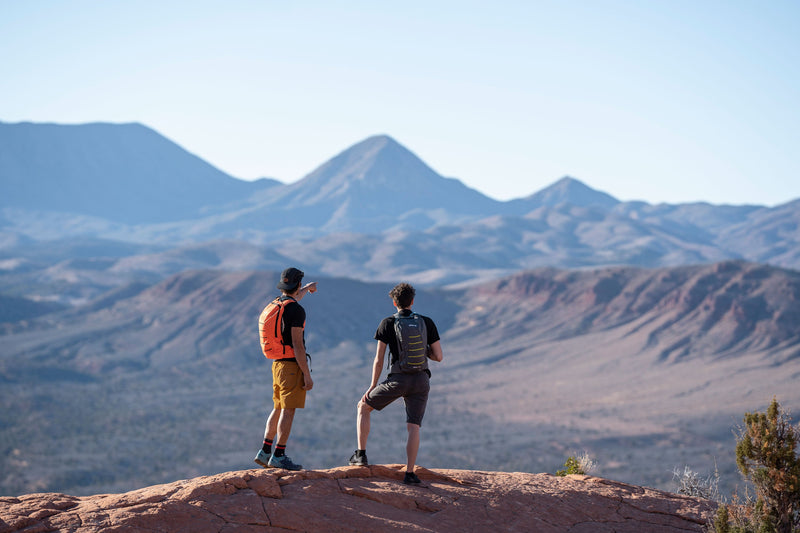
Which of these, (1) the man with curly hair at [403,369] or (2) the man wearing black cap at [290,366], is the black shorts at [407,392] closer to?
(1) the man with curly hair at [403,369]

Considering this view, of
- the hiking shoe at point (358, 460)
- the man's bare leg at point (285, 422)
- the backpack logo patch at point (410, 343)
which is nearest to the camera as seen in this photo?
the backpack logo patch at point (410, 343)

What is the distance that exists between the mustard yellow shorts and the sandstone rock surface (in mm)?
639

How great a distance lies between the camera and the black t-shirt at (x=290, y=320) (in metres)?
6.77

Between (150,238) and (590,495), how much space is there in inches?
7721

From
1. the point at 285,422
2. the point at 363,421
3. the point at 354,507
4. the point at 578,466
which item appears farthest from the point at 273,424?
the point at 578,466

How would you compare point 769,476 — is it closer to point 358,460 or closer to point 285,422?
point 358,460

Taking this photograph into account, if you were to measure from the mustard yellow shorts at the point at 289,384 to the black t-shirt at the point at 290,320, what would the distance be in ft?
0.68

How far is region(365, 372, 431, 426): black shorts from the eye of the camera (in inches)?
268

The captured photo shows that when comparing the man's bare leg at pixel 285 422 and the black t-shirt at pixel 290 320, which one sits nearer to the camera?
the black t-shirt at pixel 290 320

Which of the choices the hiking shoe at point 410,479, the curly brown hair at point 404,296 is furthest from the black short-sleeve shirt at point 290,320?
the hiking shoe at point 410,479

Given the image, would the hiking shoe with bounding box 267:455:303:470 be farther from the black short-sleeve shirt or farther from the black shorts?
the black short-sleeve shirt

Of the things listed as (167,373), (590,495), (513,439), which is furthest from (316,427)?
(590,495)

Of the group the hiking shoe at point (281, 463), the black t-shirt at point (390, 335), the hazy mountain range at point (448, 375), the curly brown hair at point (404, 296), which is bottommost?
the hazy mountain range at point (448, 375)

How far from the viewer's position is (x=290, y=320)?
22.2ft
